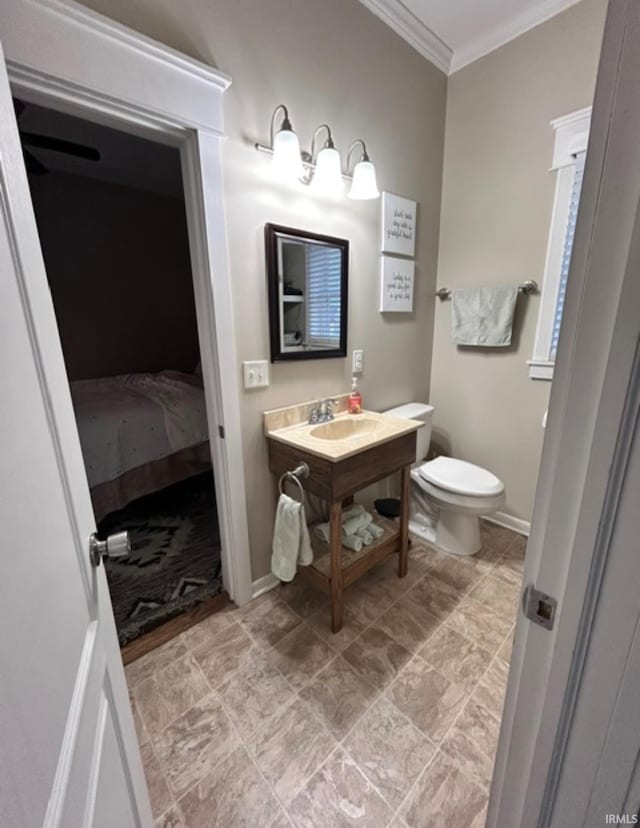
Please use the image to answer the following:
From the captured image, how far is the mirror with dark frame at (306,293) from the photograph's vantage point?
1.57 meters

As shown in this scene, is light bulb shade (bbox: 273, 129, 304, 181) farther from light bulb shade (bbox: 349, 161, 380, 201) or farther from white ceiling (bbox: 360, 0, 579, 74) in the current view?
white ceiling (bbox: 360, 0, 579, 74)

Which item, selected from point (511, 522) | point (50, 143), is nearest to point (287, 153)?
point (50, 143)

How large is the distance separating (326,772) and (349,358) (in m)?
1.66

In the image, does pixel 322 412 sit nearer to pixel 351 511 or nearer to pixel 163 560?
pixel 351 511

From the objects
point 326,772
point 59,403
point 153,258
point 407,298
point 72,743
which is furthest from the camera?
point 153,258

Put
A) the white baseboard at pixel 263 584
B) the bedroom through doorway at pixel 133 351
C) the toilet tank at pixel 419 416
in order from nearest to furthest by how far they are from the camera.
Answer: the white baseboard at pixel 263 584 → the bedroom through doorway at pixel 133 351 → the toilet tank at pixel 419 416

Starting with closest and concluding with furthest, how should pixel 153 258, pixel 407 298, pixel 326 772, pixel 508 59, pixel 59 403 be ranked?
pixel 59 403
pixel 326 772
pixel 508 59
pixel 407 298
pixel 153 258

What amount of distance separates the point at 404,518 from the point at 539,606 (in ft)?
4.29

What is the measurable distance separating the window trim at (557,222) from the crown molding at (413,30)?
0.77 metres

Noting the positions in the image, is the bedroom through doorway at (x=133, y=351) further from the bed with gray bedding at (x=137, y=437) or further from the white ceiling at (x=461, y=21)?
the white ceiling at (x=461, y=21)

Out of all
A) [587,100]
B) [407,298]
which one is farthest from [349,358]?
[587,100]

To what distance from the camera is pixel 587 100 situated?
169cm

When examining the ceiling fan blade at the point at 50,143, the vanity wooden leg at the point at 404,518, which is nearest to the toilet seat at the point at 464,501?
the vanity wooden leg at the point at 404,518

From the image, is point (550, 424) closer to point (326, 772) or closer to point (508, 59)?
point (326, 772)
